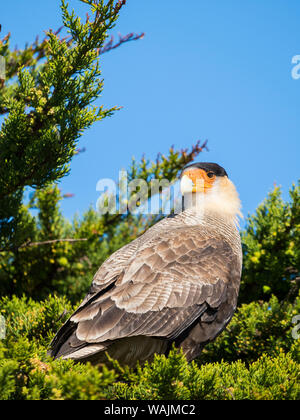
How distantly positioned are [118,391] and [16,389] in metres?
0.56

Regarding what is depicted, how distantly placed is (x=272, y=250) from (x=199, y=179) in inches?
45.8

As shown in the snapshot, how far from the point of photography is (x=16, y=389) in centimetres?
197

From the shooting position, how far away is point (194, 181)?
3.93 m

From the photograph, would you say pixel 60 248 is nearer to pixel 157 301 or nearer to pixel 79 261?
pixel 79 261

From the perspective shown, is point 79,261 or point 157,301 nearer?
point 157,301

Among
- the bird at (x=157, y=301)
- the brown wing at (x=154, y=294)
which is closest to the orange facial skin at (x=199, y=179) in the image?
the bird at (x=157, y=301)

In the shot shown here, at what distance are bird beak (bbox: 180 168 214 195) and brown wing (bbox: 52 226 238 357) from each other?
2.12 ft

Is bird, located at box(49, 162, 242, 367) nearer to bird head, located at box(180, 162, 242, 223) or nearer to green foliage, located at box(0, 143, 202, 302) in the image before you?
bird head, located at box(180, 162, 242, 223)

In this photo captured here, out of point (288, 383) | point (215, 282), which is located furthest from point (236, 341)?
point (288, 383)

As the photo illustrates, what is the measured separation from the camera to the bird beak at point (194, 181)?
3.93 metres

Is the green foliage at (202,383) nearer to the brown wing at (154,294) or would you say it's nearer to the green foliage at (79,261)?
the green foliage at (79,261)

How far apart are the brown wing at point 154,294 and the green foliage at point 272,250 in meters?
1.00

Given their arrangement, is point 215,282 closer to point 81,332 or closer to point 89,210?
point 81,332

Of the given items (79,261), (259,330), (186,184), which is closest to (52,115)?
(186,184)
